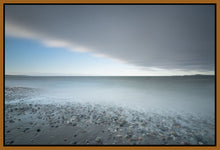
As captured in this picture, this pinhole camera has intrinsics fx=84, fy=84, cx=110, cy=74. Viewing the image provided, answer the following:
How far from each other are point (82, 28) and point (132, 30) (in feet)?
7.62

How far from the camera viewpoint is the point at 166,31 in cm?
379

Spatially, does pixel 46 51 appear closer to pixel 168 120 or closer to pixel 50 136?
pixel 50 136

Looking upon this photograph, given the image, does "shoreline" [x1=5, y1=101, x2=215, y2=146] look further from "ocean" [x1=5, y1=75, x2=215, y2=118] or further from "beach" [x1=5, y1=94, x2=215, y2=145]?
"ocean" [x1=5, y1=75, x2=215, y2=118]

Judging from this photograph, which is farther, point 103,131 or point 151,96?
point 151,96

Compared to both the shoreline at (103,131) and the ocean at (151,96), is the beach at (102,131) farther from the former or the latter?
the ocean at (151,96)

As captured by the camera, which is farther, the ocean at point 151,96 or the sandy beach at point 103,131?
the ocean at point 151,96

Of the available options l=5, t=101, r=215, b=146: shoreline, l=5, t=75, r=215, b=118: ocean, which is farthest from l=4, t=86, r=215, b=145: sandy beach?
l=5, t=75, r=215, b=118: ocean

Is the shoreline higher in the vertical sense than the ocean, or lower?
lower

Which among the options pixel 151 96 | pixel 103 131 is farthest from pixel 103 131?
pixel 151 96

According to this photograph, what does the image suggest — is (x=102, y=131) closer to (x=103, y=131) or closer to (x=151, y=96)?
(x=103, y=131)

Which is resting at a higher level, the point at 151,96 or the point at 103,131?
the point at 151,96

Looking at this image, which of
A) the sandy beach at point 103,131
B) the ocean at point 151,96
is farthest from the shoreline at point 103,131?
the ocean at point 151,96

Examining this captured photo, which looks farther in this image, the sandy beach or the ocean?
the ocean

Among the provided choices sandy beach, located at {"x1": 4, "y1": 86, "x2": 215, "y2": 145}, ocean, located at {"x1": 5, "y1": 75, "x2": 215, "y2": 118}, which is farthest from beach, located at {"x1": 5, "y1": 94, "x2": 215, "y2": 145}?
ocean, located at {"x1": 5, "y1": 75, "x2": 215, "y2": 118}
